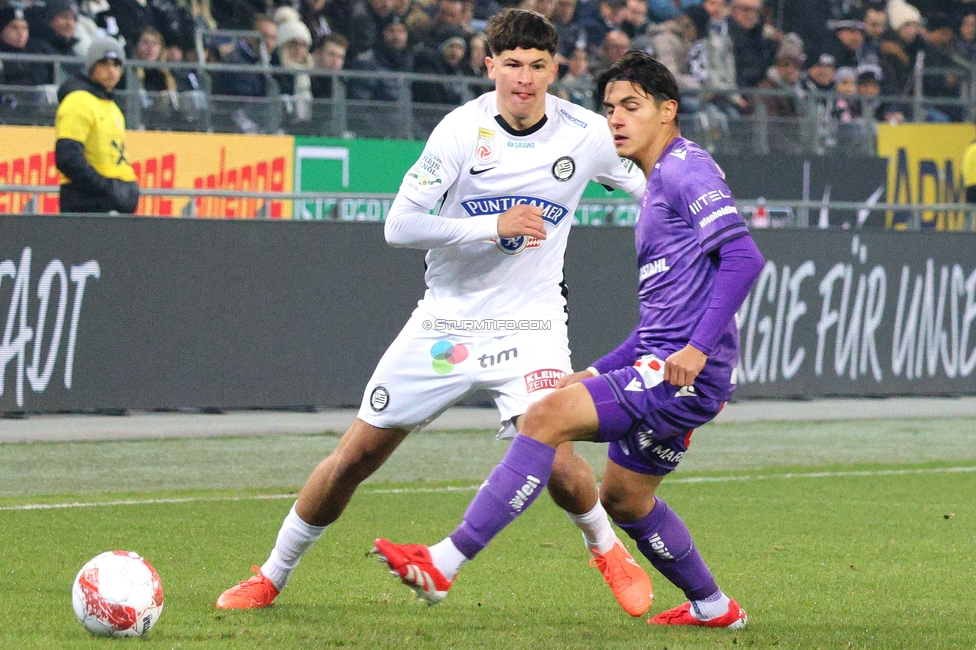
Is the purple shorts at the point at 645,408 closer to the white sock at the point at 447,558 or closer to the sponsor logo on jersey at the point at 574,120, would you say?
the white sock at the point at 447,558

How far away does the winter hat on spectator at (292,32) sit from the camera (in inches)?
620

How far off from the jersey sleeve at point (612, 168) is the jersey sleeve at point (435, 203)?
0.56 m

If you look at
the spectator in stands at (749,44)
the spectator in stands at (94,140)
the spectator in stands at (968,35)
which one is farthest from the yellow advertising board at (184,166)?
the spectator in stands at (968,35)

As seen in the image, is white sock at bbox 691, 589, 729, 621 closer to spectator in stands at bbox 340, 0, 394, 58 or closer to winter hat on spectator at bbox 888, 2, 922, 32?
spectator in stands at bbox 340, 0, 394, 58

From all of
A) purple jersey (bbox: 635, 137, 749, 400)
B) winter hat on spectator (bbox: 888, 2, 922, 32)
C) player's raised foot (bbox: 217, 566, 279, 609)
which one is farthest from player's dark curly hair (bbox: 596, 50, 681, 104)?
winter hat on spectator (bbox: 888, 2, 922, 32)

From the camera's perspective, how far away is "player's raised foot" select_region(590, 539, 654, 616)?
18.8 feet

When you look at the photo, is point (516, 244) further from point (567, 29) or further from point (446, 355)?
point (567, 29)

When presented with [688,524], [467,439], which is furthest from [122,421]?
A: [688,524]

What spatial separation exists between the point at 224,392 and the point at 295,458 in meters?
1.74

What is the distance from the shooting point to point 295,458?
1048 cm

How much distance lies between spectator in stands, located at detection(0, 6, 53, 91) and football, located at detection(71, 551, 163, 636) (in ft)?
29.0

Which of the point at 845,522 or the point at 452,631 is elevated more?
the point at 452,631

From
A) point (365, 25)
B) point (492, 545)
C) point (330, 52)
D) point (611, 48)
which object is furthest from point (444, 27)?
point (492, 545)

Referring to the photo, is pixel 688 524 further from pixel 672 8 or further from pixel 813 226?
pixel 672 8
